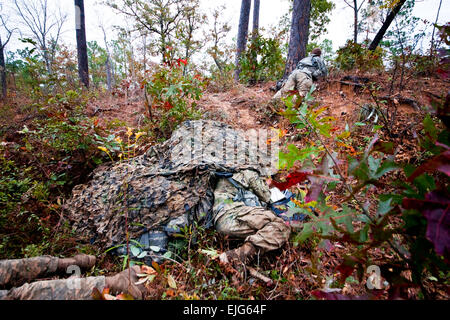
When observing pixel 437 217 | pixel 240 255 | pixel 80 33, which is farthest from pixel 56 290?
pixel 80 33

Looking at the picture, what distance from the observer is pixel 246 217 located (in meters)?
1.58

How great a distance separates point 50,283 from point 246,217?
4.34 feet

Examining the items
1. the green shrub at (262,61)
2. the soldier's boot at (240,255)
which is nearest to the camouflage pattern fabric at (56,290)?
the soldier's boot at (240,255)

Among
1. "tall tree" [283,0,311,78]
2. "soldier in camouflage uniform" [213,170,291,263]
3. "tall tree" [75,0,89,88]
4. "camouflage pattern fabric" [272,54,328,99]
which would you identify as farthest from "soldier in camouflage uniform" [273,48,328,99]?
"tall tree" [75,0,89,88]

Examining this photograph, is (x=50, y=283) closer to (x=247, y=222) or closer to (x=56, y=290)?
(x=56, y=290)

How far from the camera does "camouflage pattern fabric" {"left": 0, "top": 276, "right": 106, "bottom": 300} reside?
108 centimetres

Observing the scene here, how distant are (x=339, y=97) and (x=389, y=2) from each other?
10.7 feet

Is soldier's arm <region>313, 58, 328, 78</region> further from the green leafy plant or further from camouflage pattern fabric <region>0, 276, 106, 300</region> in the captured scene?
camouflage pattern fabric <region>0, 276, 106, 300</region>

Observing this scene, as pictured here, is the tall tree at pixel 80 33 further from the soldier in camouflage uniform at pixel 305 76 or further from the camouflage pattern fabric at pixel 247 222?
the camouflage pattern fabric at pixel 247 222

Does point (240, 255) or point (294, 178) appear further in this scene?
point (240, 255)

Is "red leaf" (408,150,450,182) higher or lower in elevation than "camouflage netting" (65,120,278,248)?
higher
